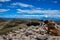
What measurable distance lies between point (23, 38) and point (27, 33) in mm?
599

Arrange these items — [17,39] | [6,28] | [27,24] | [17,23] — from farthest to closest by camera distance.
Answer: [27,24] → [17,23] → [6,28] → [17,39]

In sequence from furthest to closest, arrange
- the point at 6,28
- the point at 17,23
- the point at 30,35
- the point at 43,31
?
the point at 17,23
the point at 6,28
the point at 43,31
the point at 30,35

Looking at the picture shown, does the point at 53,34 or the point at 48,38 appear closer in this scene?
the point at 48,38

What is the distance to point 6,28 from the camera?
8211mm

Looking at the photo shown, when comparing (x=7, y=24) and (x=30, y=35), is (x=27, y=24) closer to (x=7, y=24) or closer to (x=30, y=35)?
(x=7, y=24)

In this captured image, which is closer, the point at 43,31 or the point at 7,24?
the point at 43,31

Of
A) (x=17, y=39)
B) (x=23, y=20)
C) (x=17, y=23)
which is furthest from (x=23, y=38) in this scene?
(x=23, y=20)

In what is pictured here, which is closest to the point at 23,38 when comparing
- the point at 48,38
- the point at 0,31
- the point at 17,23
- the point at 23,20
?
the point at 48,38

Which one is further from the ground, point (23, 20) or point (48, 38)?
point (23, 20)

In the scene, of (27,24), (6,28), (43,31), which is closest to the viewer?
(43,31)

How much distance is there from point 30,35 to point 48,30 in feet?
3.98

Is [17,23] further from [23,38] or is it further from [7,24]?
[23,38]

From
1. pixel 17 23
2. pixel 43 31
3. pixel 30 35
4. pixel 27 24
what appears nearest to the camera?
pixel 30 35

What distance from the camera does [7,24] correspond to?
28.1 feet
